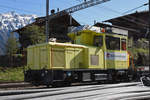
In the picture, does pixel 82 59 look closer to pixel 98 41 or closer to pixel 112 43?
pixel 98 41

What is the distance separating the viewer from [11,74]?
19.7 metres

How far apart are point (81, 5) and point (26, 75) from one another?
11625mm

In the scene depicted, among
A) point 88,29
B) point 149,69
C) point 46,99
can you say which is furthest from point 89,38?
point 46,99

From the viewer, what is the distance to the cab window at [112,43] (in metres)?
12.0

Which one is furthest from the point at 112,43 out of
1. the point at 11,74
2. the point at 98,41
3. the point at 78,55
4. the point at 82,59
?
the point at 11,74

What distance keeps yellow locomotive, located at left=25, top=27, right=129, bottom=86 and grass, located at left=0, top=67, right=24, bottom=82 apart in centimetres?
725

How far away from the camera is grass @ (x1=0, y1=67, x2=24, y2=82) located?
17.8 metres

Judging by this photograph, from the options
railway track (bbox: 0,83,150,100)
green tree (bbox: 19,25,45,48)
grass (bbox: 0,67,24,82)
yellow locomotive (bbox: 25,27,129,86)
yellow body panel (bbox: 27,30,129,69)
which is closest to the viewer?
railway track (bbox: 0,83,150,100)

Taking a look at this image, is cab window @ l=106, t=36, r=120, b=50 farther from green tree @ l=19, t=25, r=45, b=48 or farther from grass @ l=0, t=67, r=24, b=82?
green tree @ l=19, t=25, r=45, b=48

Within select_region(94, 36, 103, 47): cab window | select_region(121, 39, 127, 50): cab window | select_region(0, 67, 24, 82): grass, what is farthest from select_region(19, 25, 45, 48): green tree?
select_region(94, 36, 103, 47): cab window

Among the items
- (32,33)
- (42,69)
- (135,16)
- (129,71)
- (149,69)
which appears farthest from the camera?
(135,16)

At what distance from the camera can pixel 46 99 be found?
5.29 metres

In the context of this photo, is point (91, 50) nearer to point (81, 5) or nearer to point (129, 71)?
point (129, 71)

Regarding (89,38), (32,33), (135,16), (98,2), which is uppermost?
(135,16)
